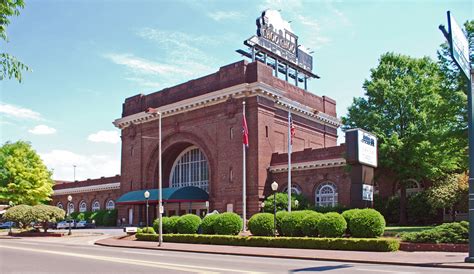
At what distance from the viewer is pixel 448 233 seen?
22.4 meters

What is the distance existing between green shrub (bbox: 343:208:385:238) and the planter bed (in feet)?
6.66

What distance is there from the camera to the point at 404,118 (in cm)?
3747

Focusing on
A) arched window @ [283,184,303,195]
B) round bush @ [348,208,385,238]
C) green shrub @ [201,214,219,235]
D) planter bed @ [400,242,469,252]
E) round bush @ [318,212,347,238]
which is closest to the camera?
planter bed @ [400,242,469,252]

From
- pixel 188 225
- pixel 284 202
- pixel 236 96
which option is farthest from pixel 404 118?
pixel 188 225

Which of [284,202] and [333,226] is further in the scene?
[284,202]

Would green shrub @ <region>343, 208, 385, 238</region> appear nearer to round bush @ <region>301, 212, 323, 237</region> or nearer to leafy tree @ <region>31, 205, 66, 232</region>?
round bush @ <region>301, 212, 323, 237</region>

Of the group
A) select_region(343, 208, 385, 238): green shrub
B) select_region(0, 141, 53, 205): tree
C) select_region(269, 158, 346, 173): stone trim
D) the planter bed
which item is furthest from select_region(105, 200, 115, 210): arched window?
the planter bed

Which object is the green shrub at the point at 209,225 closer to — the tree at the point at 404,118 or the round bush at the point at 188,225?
the round bush at the point at 188,225

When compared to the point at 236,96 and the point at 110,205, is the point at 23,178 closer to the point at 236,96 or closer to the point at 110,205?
the point at 110,205

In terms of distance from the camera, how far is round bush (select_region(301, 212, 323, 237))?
91.6ft

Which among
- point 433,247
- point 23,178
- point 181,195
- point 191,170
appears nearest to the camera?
point 433,247

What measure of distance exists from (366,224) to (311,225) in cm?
359

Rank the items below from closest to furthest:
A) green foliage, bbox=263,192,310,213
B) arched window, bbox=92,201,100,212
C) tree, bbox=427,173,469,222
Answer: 1. tree, bbox=427,173,469,222
2. green foliage, bbox=263,192,310,213
3. arched window, bbox=92,201,100,212

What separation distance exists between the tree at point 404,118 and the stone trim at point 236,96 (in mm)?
7433
